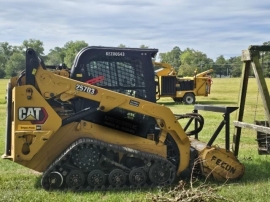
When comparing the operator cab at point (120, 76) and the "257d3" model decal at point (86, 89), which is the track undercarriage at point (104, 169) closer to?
the operator cab at point (120, 76)

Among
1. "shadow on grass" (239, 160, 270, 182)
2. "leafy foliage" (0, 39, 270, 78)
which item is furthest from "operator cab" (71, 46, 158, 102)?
"leafy foliage" (0, 39, 270, 78)

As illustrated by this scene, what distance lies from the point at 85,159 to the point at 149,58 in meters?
2.09

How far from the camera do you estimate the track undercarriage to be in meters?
7.08

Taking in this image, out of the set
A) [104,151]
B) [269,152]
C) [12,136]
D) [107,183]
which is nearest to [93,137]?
Result: [104,151]

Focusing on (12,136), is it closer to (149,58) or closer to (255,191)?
(149,58)

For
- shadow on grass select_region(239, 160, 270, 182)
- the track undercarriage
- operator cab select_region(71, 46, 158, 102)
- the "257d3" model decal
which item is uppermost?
operator cab select_region(71, 46, 158, 102)

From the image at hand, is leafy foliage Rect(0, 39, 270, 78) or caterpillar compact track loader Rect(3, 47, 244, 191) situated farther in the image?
leafy foliage Rect(0, 39, 270, 78)

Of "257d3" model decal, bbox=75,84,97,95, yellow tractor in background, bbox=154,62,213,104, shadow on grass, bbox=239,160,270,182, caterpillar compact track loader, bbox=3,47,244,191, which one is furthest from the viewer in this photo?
yellow tractor in background, bbox=154,62,213,104

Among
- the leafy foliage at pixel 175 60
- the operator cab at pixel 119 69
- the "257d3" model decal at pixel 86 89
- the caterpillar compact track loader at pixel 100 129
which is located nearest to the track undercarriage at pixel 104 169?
the caterpillar compact track loader at pixel 100 129

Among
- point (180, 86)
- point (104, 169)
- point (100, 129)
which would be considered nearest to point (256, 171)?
point (104, 169)

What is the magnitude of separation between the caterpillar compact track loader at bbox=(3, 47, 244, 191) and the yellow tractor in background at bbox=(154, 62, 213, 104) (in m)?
20.6

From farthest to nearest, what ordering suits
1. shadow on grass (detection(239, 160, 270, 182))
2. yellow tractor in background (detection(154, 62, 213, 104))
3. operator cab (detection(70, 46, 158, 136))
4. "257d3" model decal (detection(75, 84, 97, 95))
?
1. yellow tractor in background (detection(154, 62, 213, 104))
2. shadow on grass (detection(239, 160, 270, 182))
3. operator cab (detection(70, 46, 158, 136))
4. "257d3" model decal (detection(75, 84, 97, 95))

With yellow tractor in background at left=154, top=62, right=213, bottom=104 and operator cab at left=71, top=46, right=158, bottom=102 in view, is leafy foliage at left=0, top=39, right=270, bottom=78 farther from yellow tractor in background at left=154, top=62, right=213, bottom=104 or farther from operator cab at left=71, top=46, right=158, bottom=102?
operator cab at left=71, top=46, right=158, bottom=102

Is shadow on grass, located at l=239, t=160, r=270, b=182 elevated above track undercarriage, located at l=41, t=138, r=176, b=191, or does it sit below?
below
